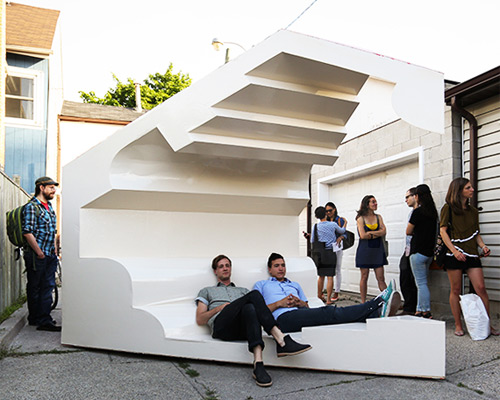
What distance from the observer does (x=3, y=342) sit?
165 inches

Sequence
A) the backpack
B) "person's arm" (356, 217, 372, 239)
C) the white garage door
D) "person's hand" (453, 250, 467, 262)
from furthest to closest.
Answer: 1. the white garage door
2. "person's arm" (356, 217, 372, 239)
3. the backpack
4. "person's hand" (453, 250, 467, 262)

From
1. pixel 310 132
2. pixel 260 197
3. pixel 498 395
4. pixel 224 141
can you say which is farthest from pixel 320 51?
pixel 498 395

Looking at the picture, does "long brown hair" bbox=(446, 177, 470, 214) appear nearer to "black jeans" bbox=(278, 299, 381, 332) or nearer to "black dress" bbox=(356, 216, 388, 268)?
"black dress" bbox=(356, 216, 388, 268)

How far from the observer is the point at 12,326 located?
477 centimetres

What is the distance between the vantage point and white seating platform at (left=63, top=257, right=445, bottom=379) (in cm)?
339

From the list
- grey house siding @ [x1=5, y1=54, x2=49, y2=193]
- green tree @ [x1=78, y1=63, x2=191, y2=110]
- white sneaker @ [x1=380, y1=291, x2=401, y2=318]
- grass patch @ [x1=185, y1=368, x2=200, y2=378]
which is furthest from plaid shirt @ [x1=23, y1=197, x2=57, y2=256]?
green tree @ [x1=78, y1=63, x2=191, y2=110]

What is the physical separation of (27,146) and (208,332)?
10173mm

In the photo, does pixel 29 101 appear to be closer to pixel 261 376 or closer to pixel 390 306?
pixel 261 376

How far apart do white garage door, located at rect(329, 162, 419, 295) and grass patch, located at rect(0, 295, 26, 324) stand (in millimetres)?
5353

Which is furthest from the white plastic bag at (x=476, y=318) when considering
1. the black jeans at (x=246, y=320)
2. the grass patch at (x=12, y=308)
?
the grass patch at (x=12, y=308)

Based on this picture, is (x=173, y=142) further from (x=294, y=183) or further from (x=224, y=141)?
(x=294, y=183)

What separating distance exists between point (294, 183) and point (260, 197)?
19.3 inches

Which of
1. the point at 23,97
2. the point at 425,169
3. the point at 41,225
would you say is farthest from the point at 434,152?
the point at 23,97

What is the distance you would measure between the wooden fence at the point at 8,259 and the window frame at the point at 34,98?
5636 millimetres
